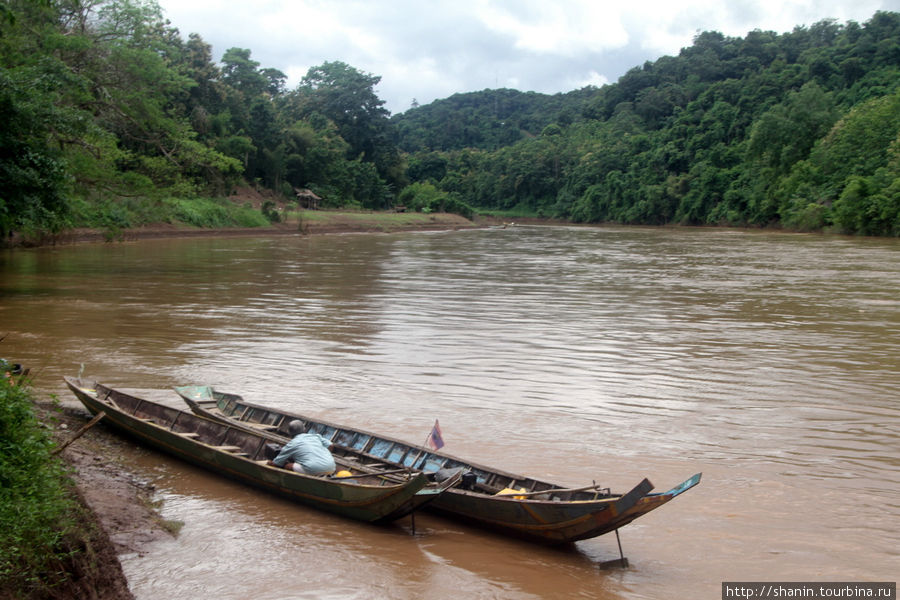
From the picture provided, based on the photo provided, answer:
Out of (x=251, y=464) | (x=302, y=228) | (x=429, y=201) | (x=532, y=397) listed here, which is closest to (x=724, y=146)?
(x=429, y=201)

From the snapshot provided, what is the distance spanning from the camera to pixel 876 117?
5231 cm

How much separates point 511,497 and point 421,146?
130m

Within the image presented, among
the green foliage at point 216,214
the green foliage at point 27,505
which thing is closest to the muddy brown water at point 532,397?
the green foliage at point 27,505

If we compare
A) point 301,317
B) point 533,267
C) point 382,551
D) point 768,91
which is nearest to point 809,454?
point 382,551

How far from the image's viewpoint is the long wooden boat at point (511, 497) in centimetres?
607

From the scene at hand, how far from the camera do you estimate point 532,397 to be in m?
11.2

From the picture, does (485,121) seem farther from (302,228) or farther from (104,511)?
(104,511)

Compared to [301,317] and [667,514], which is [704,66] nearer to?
[301,317]

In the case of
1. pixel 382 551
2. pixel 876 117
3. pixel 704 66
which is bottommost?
pixel 382 551

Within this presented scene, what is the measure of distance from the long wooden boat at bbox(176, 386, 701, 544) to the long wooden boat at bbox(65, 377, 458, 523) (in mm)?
259

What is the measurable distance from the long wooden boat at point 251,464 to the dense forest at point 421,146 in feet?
17.1

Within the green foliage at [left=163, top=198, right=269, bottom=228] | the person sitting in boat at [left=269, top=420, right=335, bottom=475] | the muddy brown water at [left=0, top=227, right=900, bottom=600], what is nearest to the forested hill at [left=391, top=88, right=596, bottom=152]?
the green foliage at [left=163, top=198, right=269, bottom=228]

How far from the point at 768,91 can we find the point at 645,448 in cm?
7576

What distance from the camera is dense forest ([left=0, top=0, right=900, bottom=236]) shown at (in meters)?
21.8
